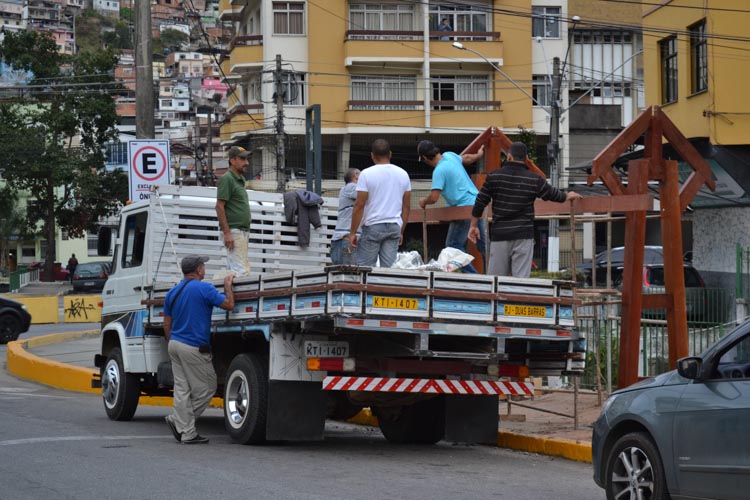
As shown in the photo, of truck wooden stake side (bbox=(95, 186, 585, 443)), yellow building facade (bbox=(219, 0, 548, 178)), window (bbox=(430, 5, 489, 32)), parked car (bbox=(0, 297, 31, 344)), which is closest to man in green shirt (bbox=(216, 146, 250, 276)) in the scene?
truck wooden stake side (bbox=(95, 186, 585, 443))

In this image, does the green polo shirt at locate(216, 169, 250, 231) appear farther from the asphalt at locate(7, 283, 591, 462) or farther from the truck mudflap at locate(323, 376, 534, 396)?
the asphalt at locate(7, 283, 591, 462)

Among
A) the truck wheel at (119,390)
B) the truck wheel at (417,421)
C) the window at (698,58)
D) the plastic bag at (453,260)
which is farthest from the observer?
the window at (698,58)

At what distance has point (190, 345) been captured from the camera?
11234 mm

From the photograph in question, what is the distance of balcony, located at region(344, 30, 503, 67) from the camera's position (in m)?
49.4

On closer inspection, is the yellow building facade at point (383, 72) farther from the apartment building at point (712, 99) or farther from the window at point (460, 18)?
the apartment building at point (712, 99)

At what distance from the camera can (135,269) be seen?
13.4 metres

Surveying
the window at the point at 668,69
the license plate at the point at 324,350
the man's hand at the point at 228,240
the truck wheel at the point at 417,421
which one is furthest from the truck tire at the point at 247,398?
the window at the point at 668,69

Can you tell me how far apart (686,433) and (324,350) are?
3.78 m

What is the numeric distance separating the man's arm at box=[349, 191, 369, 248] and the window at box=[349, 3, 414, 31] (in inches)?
1576

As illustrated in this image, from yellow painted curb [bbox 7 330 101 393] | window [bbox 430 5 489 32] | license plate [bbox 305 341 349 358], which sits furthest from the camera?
window [bbox 430 5 489 32]

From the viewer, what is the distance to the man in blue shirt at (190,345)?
1116 cm

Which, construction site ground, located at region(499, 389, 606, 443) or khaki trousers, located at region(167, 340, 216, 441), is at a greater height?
khaki trousers, located at region(167, 340, 216, 441)

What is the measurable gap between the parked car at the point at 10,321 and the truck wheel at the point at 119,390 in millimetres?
15532

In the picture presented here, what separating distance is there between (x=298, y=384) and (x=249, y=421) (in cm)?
65
